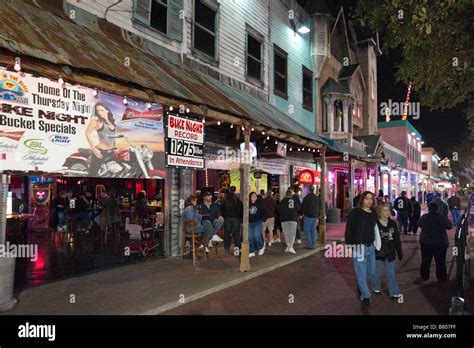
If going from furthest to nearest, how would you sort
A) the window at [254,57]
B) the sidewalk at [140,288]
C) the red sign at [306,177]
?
the red sign at [306,177]
the window at [254,57]
the sidewalk at [140,288]

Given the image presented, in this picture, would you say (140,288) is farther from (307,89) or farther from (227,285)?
(307,89)

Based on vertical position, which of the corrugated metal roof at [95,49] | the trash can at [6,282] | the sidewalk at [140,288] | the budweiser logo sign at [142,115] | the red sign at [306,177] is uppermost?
the corrugated metal roof at [95,49]

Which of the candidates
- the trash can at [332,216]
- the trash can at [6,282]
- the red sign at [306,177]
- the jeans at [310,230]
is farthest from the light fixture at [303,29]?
the trash can at [6,282]

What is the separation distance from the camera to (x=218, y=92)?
34.4 feet

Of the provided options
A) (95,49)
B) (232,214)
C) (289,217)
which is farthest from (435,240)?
(95,49)

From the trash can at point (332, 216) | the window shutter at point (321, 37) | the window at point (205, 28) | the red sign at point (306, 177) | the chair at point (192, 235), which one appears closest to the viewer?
the chair at point (192, 235)

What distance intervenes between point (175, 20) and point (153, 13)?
647 millimetres

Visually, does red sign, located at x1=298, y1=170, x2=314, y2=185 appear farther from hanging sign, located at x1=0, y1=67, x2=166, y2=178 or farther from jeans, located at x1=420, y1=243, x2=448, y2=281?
hanging sign, located at x1=0, y1=67, x2=166, y2=178

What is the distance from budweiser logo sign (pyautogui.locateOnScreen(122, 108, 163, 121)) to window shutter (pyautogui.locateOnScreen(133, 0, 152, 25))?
10.7 ft

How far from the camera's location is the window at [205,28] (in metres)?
12.5

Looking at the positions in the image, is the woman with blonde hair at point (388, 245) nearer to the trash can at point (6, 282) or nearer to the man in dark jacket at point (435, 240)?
the man in dark jacket at point (435, 240)

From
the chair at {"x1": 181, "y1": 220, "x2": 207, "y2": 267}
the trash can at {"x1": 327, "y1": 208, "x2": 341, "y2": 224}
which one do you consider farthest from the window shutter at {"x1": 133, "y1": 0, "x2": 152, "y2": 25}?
the trash can at {"x1": 327, "y1": 208, "x2": 341, "y2": 224}

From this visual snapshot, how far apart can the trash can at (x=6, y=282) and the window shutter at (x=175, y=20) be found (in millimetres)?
7426

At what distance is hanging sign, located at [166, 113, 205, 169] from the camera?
28.1 feet
